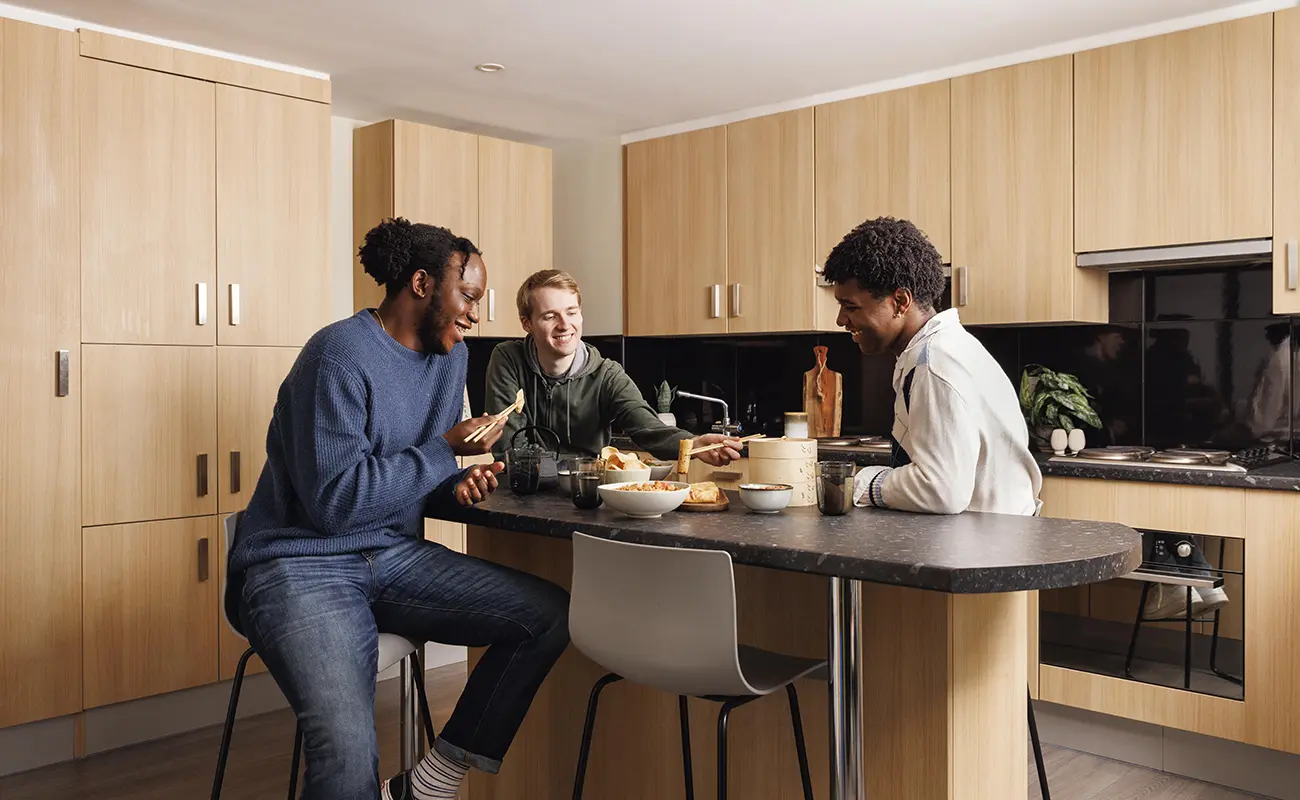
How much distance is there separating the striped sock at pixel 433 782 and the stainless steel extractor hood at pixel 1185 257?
8.85 ft

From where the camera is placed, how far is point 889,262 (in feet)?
7.30

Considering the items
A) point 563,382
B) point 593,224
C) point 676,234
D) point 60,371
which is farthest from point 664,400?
point 60,371

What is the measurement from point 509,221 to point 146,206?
Result: 1.67 metres

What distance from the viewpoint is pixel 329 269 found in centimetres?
402

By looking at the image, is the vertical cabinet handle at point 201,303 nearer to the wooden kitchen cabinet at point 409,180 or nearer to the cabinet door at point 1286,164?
the wooden kitchen cabinet at point 409,180

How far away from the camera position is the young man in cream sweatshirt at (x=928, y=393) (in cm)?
198

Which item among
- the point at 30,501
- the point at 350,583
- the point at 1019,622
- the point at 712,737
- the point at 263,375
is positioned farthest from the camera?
the point at 263,375

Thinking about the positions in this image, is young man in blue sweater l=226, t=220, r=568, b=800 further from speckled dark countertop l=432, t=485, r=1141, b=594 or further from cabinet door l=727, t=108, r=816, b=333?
cabinet door l=727, t=108, r=816, b=333

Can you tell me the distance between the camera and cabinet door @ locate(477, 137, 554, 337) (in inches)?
186

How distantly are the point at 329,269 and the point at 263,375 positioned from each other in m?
0.48

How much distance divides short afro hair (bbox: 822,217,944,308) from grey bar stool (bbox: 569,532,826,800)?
2.60 ft

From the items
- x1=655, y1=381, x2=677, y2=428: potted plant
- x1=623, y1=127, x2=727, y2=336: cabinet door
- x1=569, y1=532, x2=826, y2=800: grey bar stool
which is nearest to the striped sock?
x1=569, y1=532, x2=826, y2=800: grey bar stool

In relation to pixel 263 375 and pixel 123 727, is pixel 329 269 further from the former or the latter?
pixel 123 727

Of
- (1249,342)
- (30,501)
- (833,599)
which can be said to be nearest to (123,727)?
(30,501)
